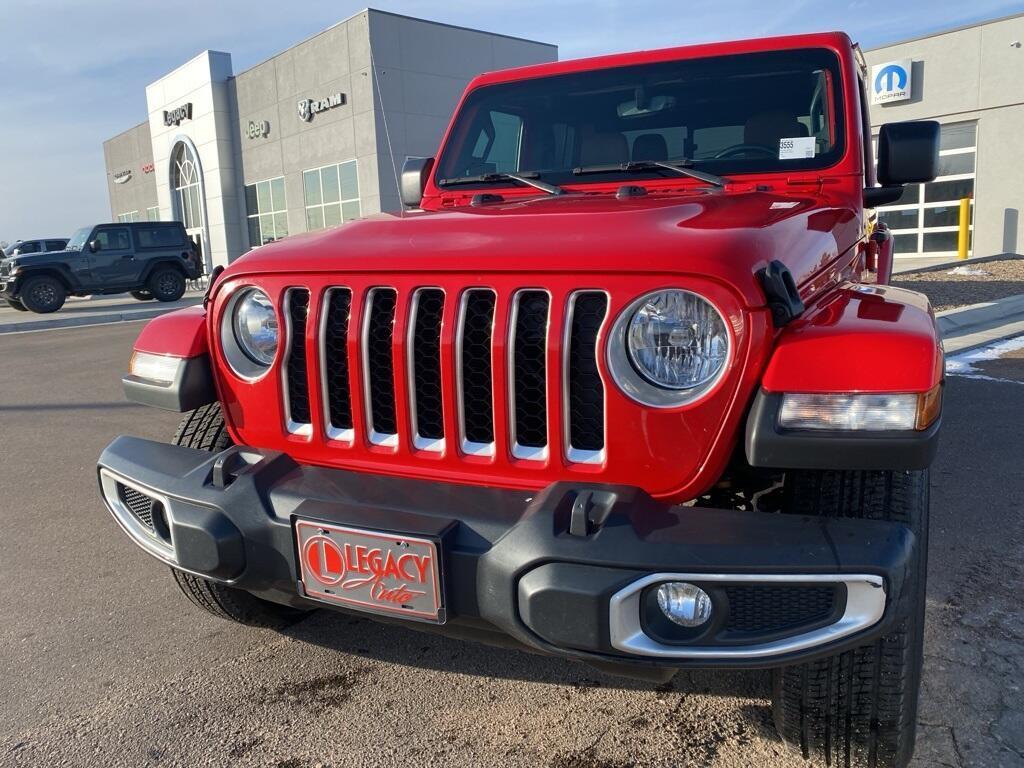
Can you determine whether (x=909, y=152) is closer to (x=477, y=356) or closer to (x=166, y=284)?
(x=477, y=356)

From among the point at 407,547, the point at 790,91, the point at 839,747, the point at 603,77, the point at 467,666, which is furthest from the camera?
the point at 603,77

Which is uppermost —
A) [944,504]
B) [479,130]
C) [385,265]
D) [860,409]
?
[479,130]

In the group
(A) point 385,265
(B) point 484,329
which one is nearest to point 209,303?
(A) point 385,265

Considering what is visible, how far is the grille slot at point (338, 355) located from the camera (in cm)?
211

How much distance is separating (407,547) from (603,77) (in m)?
2.41

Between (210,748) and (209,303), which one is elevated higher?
(209,303)

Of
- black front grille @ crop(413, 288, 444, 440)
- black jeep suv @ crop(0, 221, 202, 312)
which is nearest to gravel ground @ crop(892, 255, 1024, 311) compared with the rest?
black front grille @ crop(413, 288, 444, 440)

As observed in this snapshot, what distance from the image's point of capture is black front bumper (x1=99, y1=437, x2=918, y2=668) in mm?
1584

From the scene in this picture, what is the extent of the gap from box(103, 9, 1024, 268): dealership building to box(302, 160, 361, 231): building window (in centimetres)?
5

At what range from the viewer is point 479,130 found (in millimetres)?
3600

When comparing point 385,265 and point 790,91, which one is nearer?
point 385,265

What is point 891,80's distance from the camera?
19891 millimetres

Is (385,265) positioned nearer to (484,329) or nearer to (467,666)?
(484,329)

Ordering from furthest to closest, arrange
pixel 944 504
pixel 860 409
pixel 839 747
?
pixel 944 504, pixel 839 747, pixel 860 409
